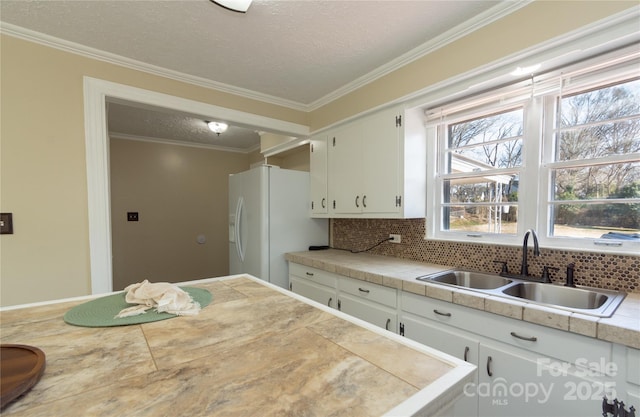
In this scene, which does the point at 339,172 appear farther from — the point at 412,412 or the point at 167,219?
the point at 167,219

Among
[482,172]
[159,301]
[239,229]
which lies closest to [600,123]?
[482,172]

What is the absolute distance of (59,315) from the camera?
→ 1.05 meters

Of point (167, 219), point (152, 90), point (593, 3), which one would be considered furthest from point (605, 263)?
point (167, 219)

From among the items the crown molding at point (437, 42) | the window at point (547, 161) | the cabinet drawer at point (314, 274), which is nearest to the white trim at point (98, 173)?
the cabinet drawer at point (314, 274)

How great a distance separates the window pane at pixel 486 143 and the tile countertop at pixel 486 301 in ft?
2.63

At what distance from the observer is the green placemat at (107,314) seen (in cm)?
95

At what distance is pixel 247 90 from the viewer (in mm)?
2598

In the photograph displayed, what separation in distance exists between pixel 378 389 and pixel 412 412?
3.6 inches

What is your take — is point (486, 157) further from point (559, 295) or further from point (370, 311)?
point (370, 311)

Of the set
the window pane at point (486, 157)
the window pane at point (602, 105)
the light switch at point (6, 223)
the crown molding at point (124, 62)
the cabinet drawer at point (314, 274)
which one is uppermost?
the crown molding at point (124, 62)

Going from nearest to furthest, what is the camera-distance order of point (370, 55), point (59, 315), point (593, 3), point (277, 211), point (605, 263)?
point (59, 315) → point (593, 3) → point (605, 263) → point (370, 55) → point (277, 211)

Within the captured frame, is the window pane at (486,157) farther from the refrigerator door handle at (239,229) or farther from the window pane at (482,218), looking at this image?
the refrigerator door handle at (239,229)

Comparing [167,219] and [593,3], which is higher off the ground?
[593,3]

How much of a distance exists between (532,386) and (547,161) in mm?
1249
